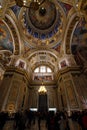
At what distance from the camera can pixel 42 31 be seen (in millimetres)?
17328

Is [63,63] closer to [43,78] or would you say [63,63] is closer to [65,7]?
[43,78]

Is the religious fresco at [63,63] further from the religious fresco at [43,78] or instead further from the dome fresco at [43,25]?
the dome fresco at [43,25]

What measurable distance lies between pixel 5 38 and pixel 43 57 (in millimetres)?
6837

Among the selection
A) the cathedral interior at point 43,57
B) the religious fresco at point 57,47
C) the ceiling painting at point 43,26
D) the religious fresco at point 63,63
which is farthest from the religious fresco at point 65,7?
the religious fresco at point 63,63

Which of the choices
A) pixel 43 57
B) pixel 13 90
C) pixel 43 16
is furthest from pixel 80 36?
pixel 13 90

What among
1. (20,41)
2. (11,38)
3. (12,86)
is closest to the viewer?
(12,86)

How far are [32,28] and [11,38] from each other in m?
4.41

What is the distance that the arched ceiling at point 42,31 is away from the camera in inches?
514

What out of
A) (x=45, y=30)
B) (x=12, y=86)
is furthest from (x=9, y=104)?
(x=45, y=30)

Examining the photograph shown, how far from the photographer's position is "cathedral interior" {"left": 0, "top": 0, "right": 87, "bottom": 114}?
11.6 meters

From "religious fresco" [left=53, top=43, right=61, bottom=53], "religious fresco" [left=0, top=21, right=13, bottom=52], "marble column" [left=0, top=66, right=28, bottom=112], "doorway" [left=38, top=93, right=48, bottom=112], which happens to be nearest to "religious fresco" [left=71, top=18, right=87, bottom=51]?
"religious fresco" [left=53, top=43, right=61, bottom=53]

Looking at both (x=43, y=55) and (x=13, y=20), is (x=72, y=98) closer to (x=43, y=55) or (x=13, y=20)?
(x=43, y=55)

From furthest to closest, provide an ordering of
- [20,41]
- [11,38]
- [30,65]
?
[30,65]
[20,41]
[11,38]

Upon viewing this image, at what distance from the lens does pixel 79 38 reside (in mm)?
13367
